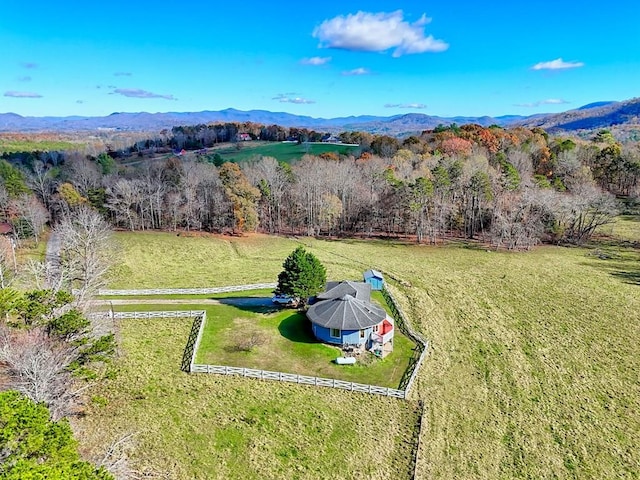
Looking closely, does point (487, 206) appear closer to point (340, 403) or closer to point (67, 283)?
point (340, 403)

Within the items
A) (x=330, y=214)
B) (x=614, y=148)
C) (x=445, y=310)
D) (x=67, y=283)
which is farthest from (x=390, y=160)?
(x=67, y=283)

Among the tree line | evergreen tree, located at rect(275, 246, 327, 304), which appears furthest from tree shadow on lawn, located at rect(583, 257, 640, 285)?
evergreen tree, located at rect(275, 246, 327, 304)

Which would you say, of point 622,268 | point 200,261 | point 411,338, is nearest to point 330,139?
point 200,261

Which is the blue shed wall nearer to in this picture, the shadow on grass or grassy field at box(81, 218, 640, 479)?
grassy field at box(81, 218, 640, 479)

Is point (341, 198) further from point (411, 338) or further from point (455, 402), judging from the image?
point (455, 402)

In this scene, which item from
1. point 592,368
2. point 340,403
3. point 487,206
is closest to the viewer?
point 340,403
